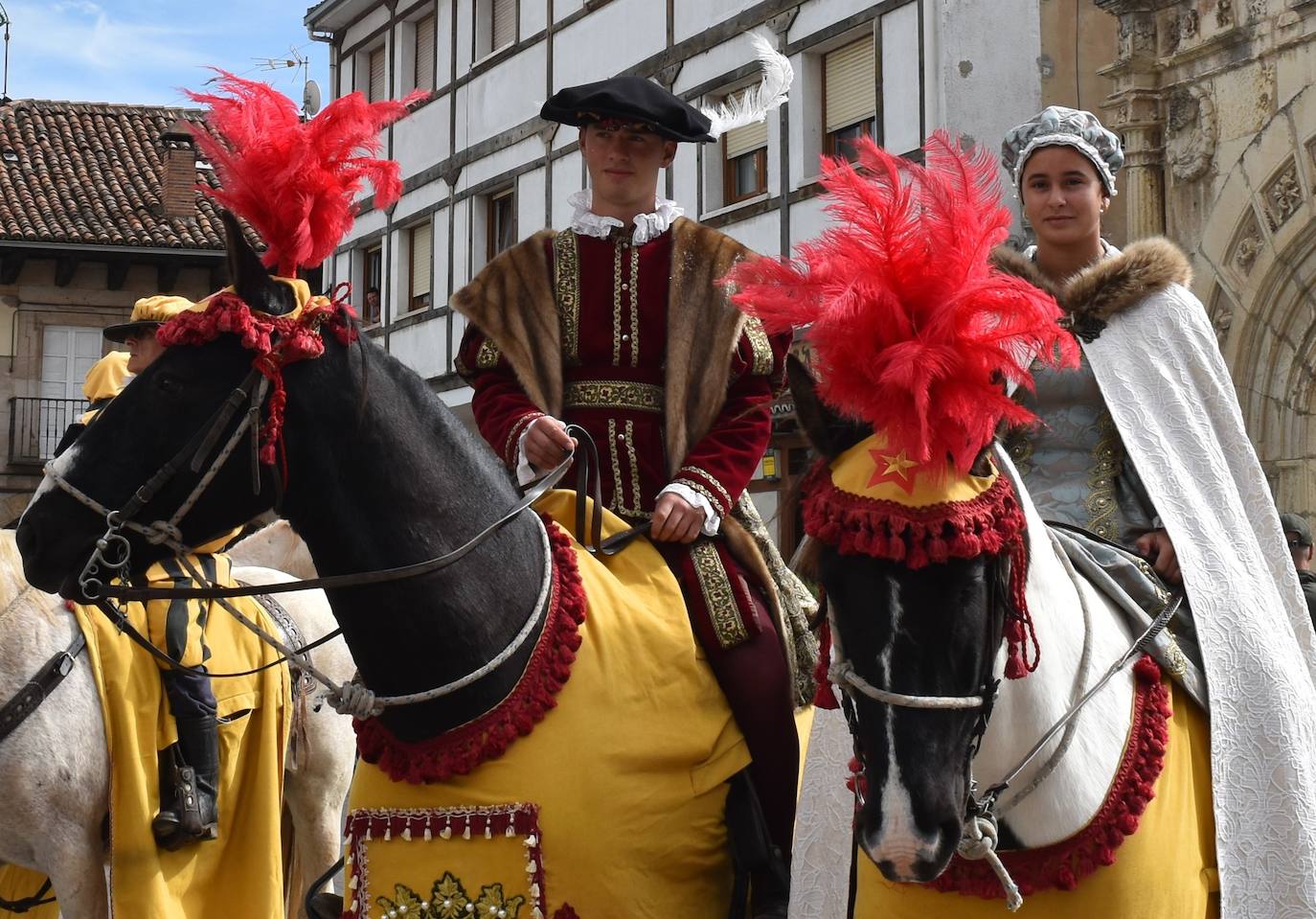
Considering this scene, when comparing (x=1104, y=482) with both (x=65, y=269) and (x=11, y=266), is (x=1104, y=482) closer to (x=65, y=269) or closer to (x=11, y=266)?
(x=65, y=269)

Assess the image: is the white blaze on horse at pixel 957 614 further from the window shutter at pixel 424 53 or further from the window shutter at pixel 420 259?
the window shutter at pixel 424 53

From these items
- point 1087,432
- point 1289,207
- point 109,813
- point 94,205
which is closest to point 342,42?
point 94,205

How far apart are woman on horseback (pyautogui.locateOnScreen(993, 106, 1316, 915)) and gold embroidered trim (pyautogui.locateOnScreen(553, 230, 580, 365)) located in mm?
1044

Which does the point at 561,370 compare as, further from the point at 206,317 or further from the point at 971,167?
the point at 971,167

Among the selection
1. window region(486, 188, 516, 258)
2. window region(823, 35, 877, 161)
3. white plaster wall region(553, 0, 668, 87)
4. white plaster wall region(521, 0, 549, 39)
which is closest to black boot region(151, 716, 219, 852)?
window region(823, 35, 877, 161)

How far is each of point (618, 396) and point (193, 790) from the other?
8.18 ft

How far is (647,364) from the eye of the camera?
13.6 ft

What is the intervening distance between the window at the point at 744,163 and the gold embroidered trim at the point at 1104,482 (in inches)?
491

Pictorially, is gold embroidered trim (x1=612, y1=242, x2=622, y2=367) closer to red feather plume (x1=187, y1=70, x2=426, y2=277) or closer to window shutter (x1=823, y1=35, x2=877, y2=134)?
red feather plume (x1=187, y1=70, x2=426, y2=277)

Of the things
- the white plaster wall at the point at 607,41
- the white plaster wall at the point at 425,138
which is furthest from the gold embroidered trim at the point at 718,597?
the white plaster wall at the point at 425,138

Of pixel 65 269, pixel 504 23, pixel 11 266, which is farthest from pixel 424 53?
pixel 11 266

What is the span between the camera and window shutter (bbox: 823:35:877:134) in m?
14.9

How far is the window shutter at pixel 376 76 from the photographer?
23328 millimetres

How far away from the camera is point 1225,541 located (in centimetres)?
363
